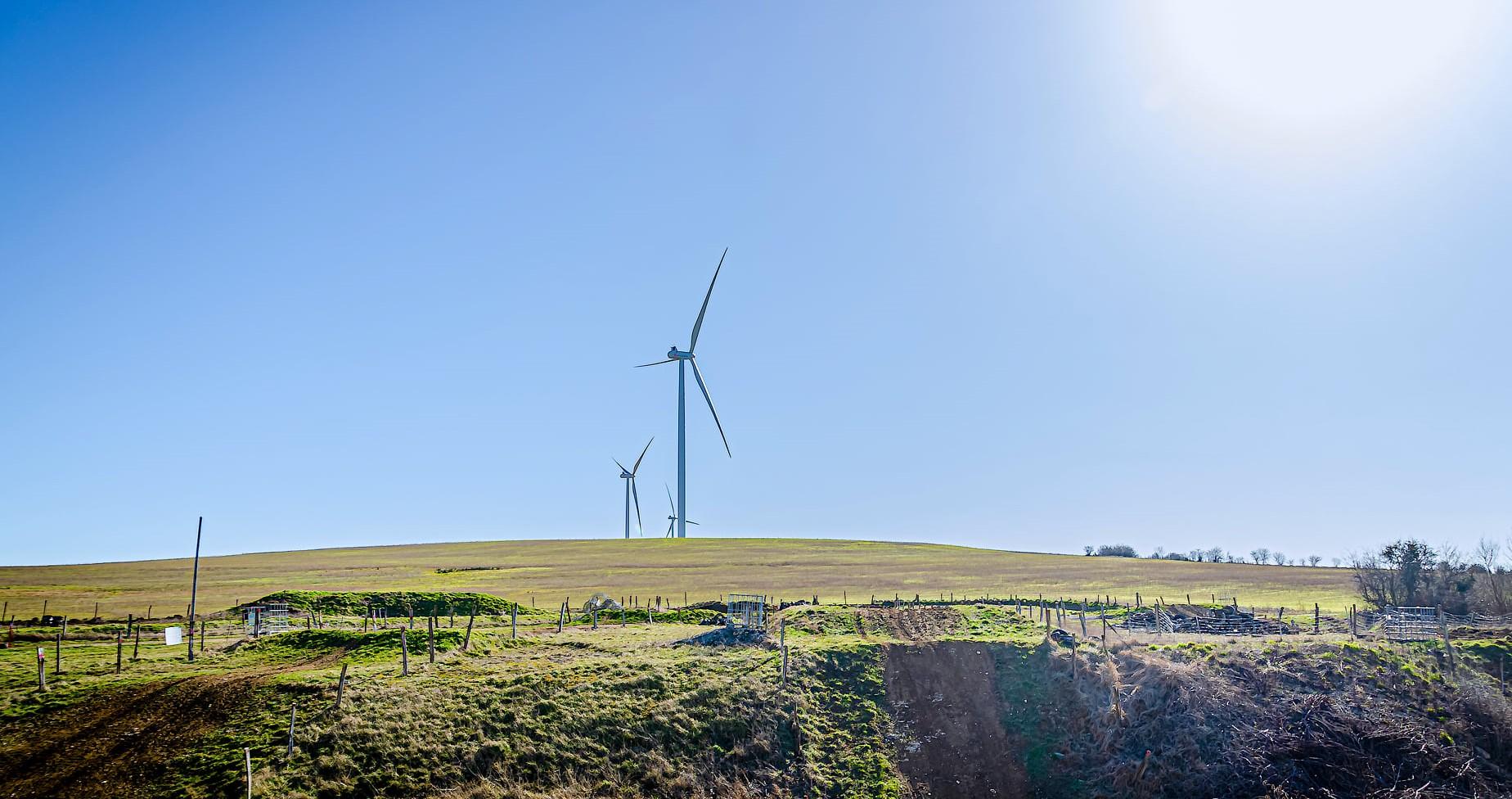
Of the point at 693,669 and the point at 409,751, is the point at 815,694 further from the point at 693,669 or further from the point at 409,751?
the point at 409,751

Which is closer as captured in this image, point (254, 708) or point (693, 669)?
point (254, 708)

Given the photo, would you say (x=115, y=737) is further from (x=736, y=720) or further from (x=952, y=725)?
(x=952, y=725)

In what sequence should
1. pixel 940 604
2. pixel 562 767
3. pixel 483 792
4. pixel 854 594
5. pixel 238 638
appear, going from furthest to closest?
pixel 854 594 < pixel 940 604 < pixel 238 638 < pixel 562 767 < pixel 483 792

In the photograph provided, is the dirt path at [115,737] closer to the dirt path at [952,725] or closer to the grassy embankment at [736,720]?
the grassy embankment at [736,720]

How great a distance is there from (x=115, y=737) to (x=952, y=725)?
26960 mm

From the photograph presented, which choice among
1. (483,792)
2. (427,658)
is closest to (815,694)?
(483,792)

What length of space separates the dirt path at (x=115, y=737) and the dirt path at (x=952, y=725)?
2235 centimetres

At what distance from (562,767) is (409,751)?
15.1 ft

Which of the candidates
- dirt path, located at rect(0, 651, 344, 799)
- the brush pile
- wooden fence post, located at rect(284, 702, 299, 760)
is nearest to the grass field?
the brush pile

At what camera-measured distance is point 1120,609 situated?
53.7 m

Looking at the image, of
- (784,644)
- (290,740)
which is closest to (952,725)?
(784,644)

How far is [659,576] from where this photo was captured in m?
81.1

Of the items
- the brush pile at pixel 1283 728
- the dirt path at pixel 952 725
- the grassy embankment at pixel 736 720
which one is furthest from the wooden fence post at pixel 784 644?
the brush pile at pixel 1283 728

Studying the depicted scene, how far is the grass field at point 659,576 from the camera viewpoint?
68938mm
